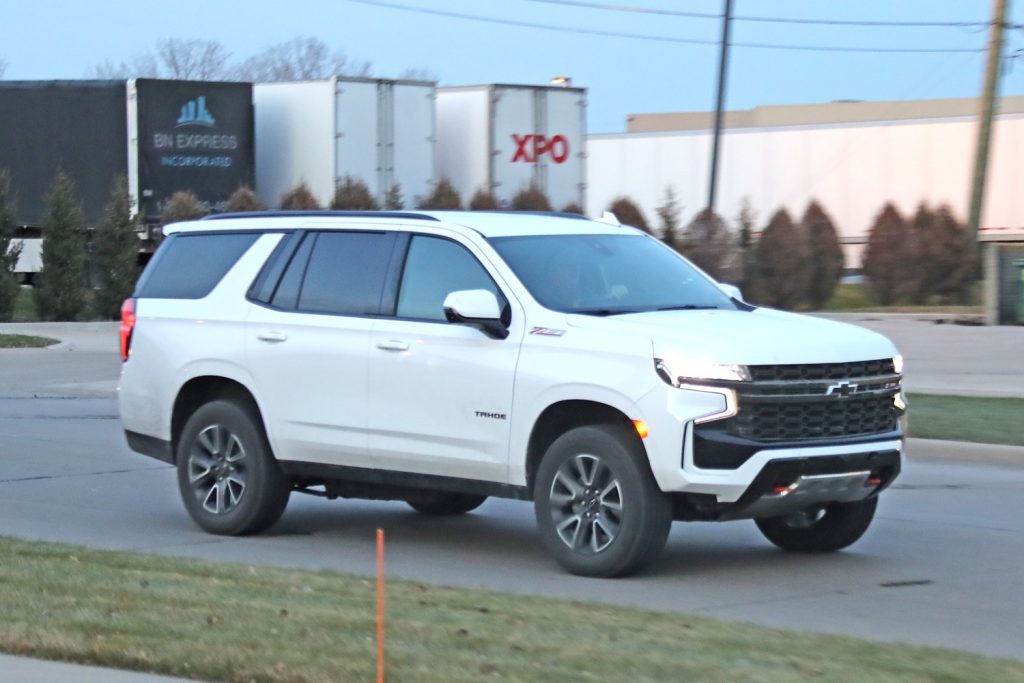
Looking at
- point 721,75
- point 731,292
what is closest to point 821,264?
point 721,75

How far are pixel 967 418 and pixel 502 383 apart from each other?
27.8ft

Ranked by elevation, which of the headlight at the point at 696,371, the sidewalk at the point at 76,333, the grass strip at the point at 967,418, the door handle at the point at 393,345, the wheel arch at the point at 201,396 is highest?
the headlight at the point at 696,371

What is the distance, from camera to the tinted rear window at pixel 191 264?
1050 cm

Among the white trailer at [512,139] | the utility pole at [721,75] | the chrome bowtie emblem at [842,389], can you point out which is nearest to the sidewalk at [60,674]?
the chrome bowtie emblem at [842,389]

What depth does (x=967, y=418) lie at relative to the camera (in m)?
16.0

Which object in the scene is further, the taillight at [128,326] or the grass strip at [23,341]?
the grass strip at [23,341]

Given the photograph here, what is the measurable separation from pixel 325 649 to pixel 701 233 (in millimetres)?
26205

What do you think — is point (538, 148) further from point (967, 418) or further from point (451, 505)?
point (451, 505)

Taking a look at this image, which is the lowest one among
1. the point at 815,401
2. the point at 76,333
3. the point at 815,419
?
the point at 76,333

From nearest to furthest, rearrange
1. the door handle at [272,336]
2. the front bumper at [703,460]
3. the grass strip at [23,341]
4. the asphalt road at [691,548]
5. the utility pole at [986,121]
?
the asphalt road at [691,548] < the front bumper at [703,460] < the door handle at [272,336] < the grass strip at [23,341] < the utility pole at [986,121]

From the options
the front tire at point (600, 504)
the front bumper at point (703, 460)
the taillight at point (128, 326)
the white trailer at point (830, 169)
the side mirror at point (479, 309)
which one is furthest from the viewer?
the white trailer at point (830, 169)

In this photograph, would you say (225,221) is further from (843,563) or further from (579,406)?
(843,563)

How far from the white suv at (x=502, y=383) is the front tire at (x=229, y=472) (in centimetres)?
1

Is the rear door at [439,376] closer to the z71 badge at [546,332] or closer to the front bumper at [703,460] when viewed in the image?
the z71 badge at [546,332]
